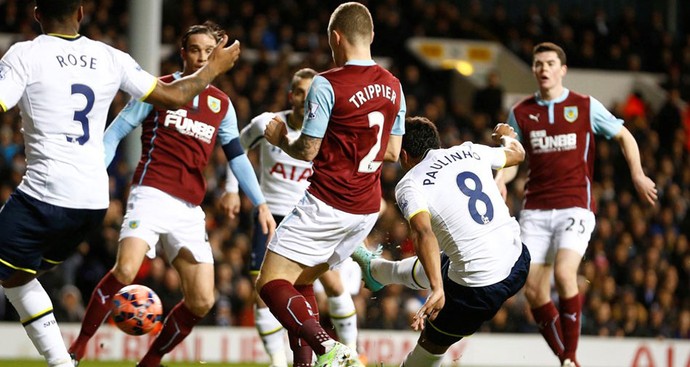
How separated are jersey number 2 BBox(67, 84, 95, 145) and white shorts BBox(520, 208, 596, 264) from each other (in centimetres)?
425

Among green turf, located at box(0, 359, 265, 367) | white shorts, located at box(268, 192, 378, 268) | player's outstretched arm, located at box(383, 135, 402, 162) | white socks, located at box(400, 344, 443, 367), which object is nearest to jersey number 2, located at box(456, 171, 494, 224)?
player's outstretched arm, located at box(383, 135, 402, 162)

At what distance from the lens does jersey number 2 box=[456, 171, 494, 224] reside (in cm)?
709

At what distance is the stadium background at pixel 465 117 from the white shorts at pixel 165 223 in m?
3.39

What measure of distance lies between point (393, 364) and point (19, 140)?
617 centimetres

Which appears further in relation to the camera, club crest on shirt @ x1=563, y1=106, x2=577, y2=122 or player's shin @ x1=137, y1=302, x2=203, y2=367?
club crest on shirt @ x1=563, y1=106, x2=577, y2=122

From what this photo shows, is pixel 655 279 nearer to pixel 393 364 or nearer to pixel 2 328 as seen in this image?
pixel 393 364

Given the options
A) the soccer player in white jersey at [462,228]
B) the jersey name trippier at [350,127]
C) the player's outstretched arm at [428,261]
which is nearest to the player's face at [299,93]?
the soccer player in white jersey at [462,228]

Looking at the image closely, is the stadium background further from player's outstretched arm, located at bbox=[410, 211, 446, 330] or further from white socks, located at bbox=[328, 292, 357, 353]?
player's outstretched arm, located at bbox=[410, 211, 446, 330]

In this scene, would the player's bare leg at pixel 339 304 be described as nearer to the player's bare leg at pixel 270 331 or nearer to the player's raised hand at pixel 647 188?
the player's bare leg at pixel 270 331

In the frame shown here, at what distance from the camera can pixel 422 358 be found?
7445 mm

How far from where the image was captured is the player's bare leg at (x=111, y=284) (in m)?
7.71

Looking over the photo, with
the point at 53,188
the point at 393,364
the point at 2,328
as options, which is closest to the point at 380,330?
the point at 393,364

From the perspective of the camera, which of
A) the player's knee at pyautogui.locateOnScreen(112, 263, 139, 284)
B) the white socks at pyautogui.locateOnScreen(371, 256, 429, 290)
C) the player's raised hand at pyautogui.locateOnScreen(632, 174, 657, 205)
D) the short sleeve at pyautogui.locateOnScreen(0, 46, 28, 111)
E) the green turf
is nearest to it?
the short sleeve at pyautogui.locateOnScreen(0, 46, 28, 111)

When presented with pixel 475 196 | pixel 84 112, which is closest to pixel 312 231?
pixel 475 196
